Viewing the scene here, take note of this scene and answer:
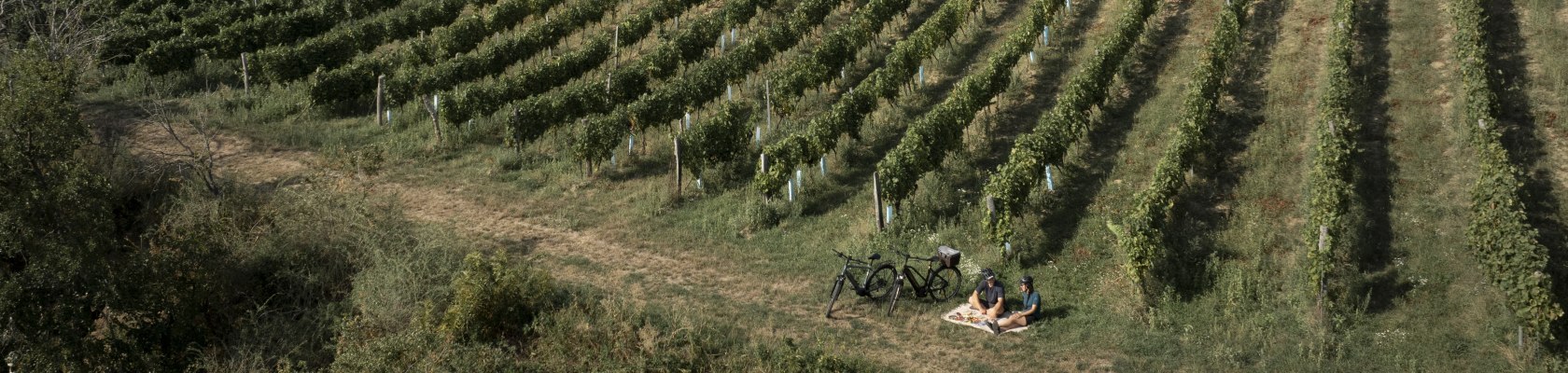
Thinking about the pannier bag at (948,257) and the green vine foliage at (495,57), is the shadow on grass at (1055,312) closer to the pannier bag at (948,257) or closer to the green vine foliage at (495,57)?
the pannier bag at (948,257)

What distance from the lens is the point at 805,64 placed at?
987 inches

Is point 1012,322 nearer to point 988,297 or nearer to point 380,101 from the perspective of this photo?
point 988,297

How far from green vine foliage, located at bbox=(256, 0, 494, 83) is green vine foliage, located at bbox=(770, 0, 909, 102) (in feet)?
33.2

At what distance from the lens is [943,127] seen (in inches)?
819

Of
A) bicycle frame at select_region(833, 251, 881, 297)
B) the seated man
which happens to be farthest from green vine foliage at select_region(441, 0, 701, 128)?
the seated man

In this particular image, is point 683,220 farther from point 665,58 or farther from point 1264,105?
point 1264,105

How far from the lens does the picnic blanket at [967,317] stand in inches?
614

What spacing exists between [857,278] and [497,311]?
4859 mm

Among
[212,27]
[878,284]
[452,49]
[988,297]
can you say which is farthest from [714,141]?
[212,27]

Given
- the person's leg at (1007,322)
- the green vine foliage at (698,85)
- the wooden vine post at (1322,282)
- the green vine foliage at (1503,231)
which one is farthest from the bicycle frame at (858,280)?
the green vine foliage at (1503,231)

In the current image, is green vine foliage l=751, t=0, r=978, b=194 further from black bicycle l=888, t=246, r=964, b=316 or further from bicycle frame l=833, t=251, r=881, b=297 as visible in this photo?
black bicycle l=888, t=246, r=964, b=316

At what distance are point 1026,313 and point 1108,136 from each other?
7.99 meters

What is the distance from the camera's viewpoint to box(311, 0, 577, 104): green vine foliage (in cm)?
2631

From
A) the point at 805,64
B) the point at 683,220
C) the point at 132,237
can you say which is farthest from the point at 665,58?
the point at 132,237
